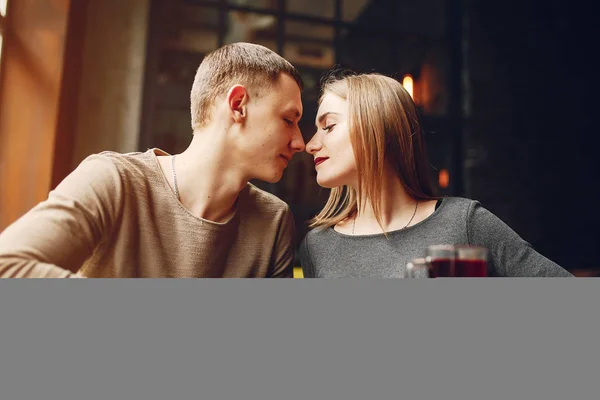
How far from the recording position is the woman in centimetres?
131

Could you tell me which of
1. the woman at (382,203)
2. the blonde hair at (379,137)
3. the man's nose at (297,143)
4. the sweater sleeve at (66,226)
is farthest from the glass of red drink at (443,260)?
the sweater sleeve at (66,226)

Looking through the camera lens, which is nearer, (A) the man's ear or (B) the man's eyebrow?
(A) the man's ear

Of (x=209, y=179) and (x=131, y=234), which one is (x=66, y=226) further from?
(x=209, y=179)

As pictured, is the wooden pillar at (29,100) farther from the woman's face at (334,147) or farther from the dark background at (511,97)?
the dark background at (511,97)

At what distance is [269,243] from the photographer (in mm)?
1305

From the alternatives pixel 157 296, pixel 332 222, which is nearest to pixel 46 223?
pixel 157 296

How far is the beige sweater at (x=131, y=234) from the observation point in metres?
0.94

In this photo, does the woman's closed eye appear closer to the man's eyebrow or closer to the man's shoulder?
the man's eyebrow

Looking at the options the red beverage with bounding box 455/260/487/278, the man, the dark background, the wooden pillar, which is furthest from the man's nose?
the dark background

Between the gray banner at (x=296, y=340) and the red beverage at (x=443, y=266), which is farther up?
the red beverage at (x=443, y=266)

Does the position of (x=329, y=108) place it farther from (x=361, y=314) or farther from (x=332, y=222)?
(x=361, y=314)

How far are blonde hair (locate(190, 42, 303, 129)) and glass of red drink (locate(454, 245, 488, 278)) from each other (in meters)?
0.65

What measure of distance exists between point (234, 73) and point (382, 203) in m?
0.55

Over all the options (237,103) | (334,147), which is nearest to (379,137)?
(334,147)
